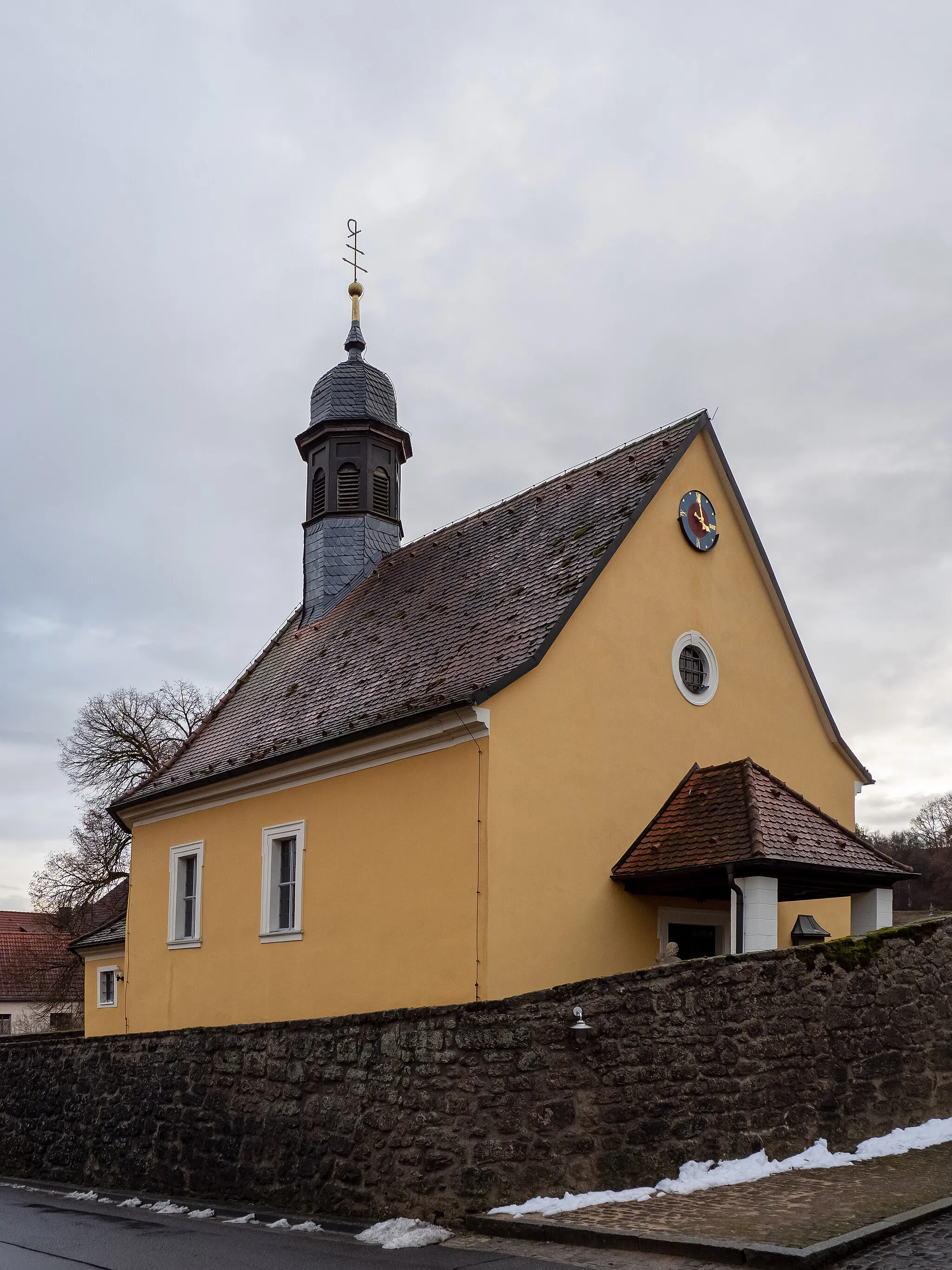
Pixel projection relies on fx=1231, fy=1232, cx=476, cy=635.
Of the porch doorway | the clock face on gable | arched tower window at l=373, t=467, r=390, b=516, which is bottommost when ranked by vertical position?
the porch doorway

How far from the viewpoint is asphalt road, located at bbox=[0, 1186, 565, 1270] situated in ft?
26.1

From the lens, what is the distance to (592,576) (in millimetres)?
14312

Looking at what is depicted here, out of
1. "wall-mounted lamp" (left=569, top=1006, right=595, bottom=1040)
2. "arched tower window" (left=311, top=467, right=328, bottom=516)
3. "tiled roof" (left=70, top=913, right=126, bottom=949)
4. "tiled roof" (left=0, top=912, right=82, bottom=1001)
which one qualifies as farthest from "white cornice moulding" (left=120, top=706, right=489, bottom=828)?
"tiled roof" (left=0, top=912, right=82, bottom=1001)

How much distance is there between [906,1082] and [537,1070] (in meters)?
3.50

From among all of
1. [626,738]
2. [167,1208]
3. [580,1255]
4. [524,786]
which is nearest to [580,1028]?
[580,1255]

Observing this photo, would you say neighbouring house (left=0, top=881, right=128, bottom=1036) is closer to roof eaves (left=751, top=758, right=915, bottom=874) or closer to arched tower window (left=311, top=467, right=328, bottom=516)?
arched tower window (left=311, top=467, right=328, bottom=516)

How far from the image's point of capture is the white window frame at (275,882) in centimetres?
1551

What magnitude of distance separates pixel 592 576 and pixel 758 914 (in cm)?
423

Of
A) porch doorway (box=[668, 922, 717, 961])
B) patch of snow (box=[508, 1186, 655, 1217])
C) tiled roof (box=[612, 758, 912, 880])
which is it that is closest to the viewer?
patch of snow (box=[508, 1186, 655, 1217])

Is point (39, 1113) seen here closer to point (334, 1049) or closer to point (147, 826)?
point (147, 826)

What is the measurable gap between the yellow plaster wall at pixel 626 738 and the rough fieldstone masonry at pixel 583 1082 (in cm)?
255

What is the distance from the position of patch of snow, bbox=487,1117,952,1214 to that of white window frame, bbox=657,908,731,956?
419cm

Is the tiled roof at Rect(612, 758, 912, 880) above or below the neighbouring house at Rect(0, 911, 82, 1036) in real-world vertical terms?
above

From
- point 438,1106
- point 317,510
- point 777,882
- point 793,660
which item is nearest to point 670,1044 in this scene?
point 438,1106
